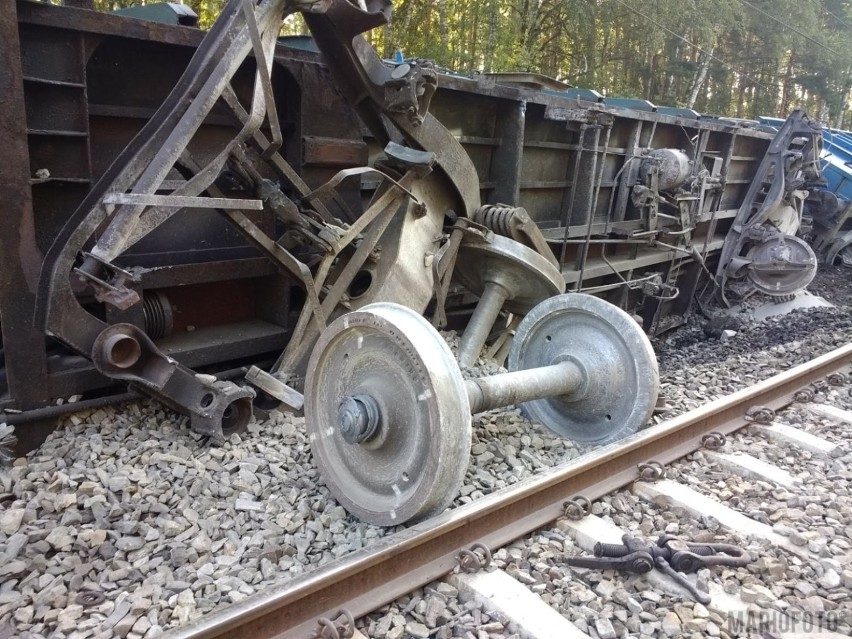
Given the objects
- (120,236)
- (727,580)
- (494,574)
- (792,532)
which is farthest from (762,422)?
(120,236)

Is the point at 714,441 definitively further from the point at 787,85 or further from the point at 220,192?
the point at 787,85

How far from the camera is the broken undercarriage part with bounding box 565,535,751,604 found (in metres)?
2.59

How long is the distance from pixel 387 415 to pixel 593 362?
5.13 ft

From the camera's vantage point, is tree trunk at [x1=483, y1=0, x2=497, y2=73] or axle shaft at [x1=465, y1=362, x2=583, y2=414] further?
tree trunk at [x1=483, y1=0, x2=497, y2=73]

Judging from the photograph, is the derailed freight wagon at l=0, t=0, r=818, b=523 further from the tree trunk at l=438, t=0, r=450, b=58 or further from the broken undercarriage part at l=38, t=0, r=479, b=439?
the tree trunk at l=438, t=0, r=450, b=58

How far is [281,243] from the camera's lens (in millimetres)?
4188

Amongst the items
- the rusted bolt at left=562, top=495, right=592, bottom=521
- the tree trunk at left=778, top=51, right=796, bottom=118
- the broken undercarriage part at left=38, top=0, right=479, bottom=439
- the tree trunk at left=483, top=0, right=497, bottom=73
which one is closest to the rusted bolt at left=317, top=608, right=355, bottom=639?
the rusted bolt at left=562, top=495, right=592, bottom=521

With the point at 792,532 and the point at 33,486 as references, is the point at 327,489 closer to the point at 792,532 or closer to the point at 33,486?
the point at 33,486

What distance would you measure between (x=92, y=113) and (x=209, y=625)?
9.69 ft

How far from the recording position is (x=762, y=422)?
170 inches

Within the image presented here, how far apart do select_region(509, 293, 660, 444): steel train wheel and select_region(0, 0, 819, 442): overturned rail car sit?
883 millimetres

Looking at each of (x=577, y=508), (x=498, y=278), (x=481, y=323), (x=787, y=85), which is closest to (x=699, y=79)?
(x=787, y=85)

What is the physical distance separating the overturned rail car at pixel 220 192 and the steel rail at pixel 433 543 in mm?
1465

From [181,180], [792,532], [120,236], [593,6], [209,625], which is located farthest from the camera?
[593,6]
